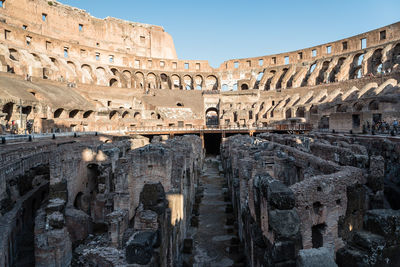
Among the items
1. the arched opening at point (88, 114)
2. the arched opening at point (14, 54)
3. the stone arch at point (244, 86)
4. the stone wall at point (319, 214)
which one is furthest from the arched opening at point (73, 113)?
the stone arch at point (244, 86)

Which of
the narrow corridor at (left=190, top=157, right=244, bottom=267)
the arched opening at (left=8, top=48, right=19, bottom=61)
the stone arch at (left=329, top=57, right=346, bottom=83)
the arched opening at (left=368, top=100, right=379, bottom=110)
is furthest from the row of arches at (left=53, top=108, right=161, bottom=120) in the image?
the stone arch at (left=329, top=57, right=346, bottom=83)

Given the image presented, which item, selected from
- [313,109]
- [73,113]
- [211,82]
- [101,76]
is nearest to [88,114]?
[73,113]

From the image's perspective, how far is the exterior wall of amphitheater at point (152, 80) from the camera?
1095 inches

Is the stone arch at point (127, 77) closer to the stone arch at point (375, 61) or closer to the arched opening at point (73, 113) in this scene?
the arched opening at point (73, 113)

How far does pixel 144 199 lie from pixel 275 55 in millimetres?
56212

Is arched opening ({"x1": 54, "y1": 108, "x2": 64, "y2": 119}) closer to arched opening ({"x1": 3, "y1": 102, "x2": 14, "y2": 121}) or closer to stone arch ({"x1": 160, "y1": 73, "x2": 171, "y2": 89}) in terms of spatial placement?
arched opening ({"x1": 3, "y1": 102, "x2": 14, "y2": 121})

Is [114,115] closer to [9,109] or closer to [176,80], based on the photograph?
[9,109]

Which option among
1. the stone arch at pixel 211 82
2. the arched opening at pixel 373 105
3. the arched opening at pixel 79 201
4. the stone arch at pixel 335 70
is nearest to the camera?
the arched opening at pixel 79 201

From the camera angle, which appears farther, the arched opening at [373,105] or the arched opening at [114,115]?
the arched opening at [114,115]

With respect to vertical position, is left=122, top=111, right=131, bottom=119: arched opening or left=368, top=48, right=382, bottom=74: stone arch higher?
left=368, top=48, right=382, bottom=74: stone arch

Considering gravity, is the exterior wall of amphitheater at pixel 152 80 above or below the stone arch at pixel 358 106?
above

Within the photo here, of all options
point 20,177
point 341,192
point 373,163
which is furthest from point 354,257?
point 20,177

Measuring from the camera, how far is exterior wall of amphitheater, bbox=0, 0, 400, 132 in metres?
27.8

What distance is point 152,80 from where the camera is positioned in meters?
57.9
